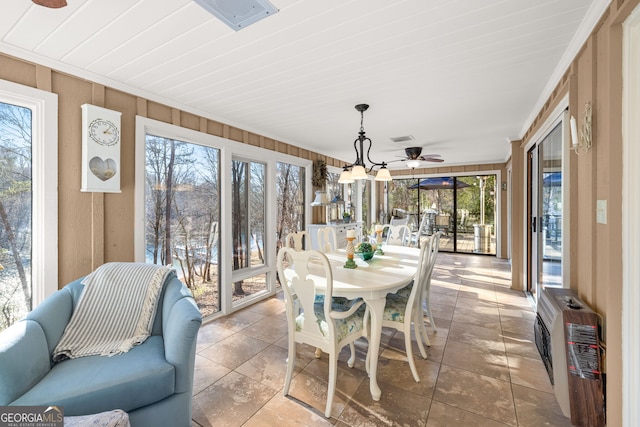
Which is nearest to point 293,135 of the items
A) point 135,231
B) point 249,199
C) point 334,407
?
point 249,199

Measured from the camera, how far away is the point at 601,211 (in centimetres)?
154

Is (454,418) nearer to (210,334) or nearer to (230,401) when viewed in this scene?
(230,401)

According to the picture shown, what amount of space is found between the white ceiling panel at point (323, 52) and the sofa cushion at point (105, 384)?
1875 mm

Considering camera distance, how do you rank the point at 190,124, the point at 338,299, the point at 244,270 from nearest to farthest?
the point at 338,299 < the point at 190,124 < the point at 244,270

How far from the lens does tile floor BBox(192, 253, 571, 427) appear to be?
5.66 feet

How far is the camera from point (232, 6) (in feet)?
4.71

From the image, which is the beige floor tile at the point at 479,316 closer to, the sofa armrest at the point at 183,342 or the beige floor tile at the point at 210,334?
the beige floor tile at the point at 210,334

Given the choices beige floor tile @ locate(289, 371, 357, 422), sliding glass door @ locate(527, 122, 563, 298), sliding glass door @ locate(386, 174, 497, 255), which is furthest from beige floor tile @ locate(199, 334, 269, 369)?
sliding glass door @ locate(386, 174, 497, 255)

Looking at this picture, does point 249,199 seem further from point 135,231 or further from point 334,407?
point 334,407

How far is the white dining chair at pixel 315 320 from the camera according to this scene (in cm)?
177

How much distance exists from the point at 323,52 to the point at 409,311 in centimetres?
195

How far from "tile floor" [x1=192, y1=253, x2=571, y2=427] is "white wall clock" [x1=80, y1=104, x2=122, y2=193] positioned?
5.41 ft

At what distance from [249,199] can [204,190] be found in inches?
→ 28.6

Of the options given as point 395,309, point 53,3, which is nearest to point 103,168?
point 53,3
